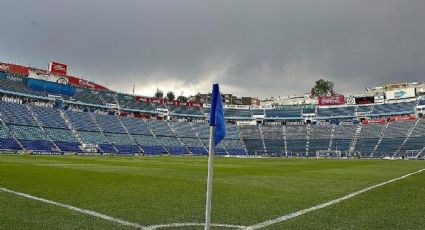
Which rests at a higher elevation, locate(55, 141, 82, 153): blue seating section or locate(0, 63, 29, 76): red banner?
locate(0, 63, 29, 76): red banner

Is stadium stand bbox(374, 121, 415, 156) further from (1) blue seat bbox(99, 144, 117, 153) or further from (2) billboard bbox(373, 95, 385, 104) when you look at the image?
(1) blue seat bbox(99, 144, 117, 153)

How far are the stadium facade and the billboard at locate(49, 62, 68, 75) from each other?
9.9 inches

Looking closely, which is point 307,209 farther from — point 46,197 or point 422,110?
point 422,110

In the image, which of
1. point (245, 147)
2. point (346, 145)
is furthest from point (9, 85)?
point (346, 145)

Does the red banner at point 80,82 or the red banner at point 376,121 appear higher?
the red banner at point 80,82

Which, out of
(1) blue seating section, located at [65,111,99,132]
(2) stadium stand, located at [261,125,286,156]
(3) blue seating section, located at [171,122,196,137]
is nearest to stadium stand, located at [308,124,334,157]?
(2) stadium stand, located at [261,125,286,156]

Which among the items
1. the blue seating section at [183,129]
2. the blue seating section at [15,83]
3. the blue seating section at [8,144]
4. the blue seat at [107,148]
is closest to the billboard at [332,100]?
the blue seating section at [183,129]

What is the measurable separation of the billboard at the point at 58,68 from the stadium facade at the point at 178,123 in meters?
0.25

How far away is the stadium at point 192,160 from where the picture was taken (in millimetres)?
8828

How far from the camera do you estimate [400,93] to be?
109 metres

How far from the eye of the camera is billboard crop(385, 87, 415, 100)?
4196 inches

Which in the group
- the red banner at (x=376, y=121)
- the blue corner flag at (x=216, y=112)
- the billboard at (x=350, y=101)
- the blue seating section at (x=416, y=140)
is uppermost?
the billboard at (x=350, y=101)

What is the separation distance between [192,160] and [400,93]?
7902 centimetres

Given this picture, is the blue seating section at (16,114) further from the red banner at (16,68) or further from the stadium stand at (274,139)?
the stadium stand at (274,139)
